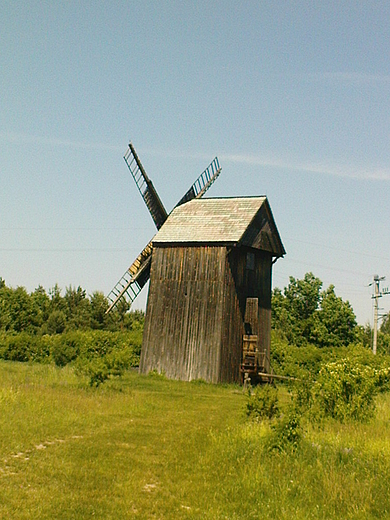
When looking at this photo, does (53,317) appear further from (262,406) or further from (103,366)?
(262,406)

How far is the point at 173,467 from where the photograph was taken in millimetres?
10609

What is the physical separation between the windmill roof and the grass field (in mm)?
12994

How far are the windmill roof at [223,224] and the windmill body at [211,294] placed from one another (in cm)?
5

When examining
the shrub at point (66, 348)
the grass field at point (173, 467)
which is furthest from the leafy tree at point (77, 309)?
the grass field at point (173, 467)

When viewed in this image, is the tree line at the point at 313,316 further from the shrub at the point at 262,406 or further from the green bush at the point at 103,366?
the shrub at the point at 262,406

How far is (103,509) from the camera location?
26.9ft

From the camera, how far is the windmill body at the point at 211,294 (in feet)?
88.6

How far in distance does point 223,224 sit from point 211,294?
352 cm

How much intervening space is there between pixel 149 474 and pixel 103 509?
1986 millimetres

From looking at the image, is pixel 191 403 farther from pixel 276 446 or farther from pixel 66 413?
pixel 276 446

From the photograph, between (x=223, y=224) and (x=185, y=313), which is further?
(x=223, y=224)

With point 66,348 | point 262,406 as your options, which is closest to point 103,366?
point 262,406

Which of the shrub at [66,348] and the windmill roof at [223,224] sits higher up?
the windmill roof at [223,224]

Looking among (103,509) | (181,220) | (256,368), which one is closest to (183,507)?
(103,509)
